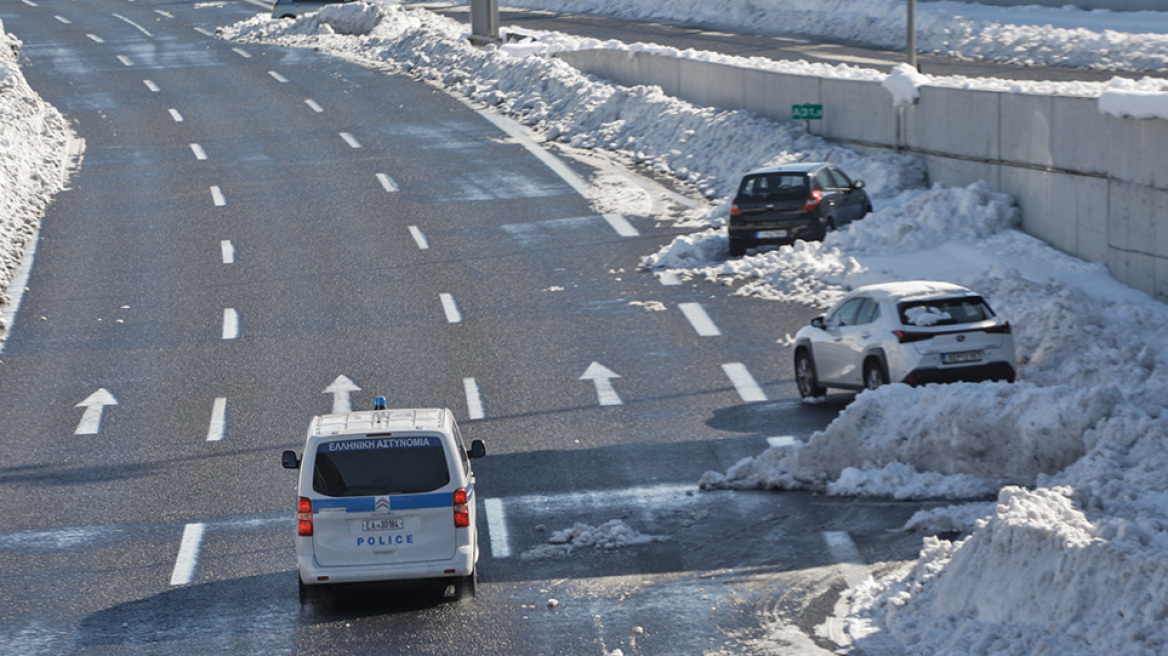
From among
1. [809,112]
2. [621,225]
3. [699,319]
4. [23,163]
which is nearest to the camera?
[699,319]

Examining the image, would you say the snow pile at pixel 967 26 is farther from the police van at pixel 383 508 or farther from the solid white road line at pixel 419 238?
the police van at pixel 383 508

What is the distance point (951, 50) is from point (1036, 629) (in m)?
38.6

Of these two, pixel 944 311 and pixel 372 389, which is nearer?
pixel 944 311

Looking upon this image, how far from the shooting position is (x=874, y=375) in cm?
2066

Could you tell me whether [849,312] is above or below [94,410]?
above

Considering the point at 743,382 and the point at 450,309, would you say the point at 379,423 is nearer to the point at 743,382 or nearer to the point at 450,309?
the point at 743,382

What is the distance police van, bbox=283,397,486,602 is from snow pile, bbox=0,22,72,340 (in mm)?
16399

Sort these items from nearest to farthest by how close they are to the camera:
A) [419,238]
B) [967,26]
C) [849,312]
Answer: [849,312] → [419,238] → [967,26]

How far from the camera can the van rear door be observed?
1333 cm

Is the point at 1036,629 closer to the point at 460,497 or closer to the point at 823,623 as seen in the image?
the point at 823,623

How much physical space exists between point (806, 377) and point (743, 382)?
1.19m

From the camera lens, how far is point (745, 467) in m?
17.7

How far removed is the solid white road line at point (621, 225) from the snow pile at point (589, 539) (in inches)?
716

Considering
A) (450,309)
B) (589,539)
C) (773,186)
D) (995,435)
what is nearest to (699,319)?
(450,309)
